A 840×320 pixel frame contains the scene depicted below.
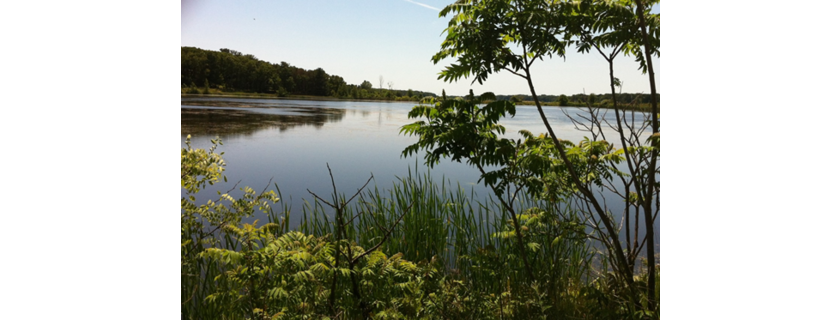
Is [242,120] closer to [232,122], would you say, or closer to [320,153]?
[232,122]

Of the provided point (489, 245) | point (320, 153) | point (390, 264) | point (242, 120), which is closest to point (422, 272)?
point (390, 264)

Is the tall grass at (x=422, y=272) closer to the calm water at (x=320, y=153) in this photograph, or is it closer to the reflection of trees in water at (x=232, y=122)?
the calm water at (x=320, y=153)

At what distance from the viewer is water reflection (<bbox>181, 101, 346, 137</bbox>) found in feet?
24.0

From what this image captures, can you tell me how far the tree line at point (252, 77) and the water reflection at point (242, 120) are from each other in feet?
1.86

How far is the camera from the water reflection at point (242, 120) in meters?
7.32

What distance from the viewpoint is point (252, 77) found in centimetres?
963

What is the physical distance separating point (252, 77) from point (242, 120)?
103 centimetres

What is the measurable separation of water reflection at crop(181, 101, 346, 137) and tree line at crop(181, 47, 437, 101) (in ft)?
1.86

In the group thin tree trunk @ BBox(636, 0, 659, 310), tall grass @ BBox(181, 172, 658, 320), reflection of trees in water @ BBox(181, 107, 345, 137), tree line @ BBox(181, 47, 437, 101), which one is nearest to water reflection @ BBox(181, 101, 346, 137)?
reflection of trees in water @ BBox(181, 107, 345, 137)

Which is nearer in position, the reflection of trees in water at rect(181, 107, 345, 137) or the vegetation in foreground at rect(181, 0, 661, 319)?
the vegetation in foreground at rect(181, 0, 661, 319)

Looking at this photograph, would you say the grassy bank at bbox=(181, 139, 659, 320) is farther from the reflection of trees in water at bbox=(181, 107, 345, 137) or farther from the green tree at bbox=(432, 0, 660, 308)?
the reflection of trees in water at bbox=(181, 107, 345, 137)
